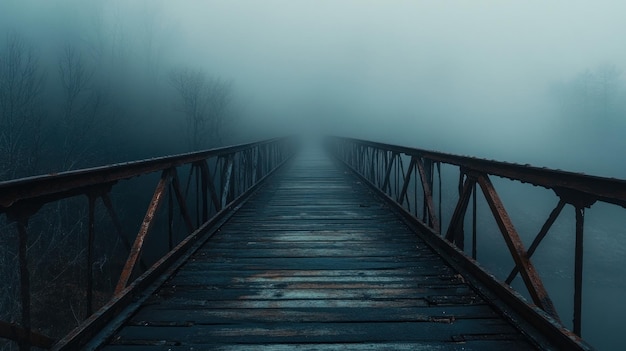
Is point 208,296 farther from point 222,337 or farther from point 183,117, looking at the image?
point 183,117

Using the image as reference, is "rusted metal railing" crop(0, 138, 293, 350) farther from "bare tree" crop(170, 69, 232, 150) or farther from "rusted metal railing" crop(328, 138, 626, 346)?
"bare tree" crop(170, 69, 232, 150)

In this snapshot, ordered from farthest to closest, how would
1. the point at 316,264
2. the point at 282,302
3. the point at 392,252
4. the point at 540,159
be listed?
the point at 540,159 → the point at 392,252 → the point at 316,264 → the point at 282,302

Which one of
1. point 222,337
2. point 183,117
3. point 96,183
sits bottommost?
point 222,337

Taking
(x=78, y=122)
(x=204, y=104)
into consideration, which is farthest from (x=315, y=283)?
(x=204, y=104)

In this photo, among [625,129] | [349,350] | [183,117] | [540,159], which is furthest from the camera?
[625,129]

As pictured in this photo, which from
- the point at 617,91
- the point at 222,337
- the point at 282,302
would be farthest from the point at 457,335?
the point at 617,91

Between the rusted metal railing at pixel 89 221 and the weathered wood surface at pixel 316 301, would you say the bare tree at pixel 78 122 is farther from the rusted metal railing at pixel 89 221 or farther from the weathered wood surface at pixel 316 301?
the weathered wood surface at pixel 316 301

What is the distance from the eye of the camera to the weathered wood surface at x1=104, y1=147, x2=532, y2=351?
266 cm

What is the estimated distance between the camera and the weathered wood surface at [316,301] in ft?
8.74

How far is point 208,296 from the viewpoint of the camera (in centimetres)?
343

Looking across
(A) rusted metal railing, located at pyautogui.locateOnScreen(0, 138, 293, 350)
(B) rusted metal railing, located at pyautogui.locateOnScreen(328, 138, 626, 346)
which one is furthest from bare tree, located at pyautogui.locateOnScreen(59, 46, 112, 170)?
(B) rusted metal railing, located at pyautogui.locateOnScreen(328, 138, 626, 346)

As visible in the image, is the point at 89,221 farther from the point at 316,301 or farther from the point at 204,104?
the point at 204,104

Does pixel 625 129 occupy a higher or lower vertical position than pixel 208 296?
higher

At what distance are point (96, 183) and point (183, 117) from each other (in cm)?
5510
